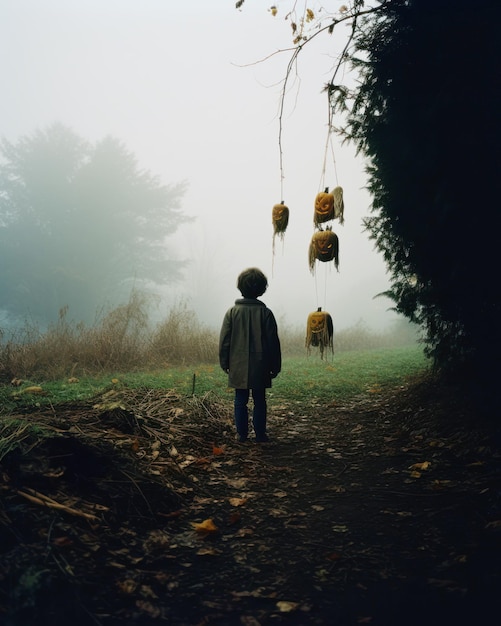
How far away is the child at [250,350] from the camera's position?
4.73 m

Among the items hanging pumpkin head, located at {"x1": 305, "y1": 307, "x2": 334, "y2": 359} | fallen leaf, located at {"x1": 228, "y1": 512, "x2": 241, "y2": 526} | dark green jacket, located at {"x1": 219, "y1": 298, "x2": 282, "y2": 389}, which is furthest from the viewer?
hanging pumpkin head, located at {"x1": 305, "y1": 307, "x2": 334, "y2": 359}

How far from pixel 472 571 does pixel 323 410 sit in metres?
4.30

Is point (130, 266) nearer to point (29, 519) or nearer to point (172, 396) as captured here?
point (172, 396)

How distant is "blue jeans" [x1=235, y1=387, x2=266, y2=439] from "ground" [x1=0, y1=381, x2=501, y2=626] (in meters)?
0.29

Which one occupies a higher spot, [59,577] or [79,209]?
[79,209]

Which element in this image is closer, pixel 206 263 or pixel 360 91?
pixel 360 91

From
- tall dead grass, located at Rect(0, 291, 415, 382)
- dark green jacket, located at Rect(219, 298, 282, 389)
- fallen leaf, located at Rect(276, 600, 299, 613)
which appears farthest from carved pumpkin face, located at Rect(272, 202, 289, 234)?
tall dead grass, located at Rect(0, 291, 415, 382)

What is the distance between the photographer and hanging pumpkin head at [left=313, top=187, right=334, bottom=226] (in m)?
5.01

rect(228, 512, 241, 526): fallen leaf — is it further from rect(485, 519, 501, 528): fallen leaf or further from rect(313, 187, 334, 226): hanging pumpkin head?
rect(313, 187, 334, 226): hanging pumpkin head

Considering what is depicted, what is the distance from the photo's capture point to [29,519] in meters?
2.30

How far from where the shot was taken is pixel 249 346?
4.77 metres

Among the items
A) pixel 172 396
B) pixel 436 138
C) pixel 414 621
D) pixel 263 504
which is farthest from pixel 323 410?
pixel 414 621

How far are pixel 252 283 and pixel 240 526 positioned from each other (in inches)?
106

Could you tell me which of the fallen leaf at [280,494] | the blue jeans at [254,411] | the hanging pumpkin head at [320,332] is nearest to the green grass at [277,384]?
the blue jeans at [254,411]
